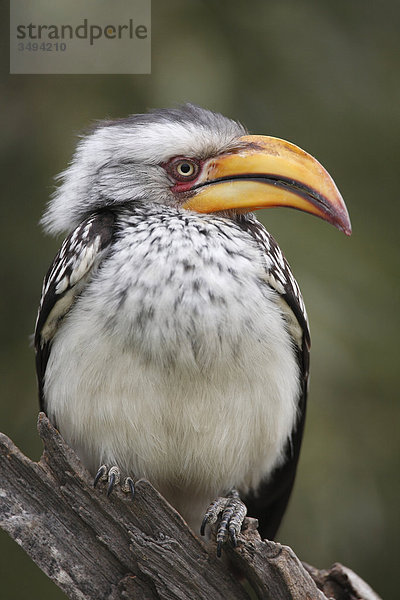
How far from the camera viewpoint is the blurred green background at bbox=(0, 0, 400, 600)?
14.2 ft

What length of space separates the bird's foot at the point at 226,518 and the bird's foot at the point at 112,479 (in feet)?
1.03

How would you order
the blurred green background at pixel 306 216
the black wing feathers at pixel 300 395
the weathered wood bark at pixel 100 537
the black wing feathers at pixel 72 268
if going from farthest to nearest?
the blurred green background at pixel 306 216
the black wing feathers at pixel 300 395
the black wing feathers at pixel 72 268
the weathered wood bark at pixel 100 537

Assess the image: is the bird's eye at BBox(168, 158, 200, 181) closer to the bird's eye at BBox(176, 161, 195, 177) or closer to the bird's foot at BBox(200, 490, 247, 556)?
the bird's eye at BBox(176, 161, 195, 177)

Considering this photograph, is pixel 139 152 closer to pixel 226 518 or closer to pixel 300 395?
pixel 300 395

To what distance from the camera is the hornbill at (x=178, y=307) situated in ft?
9.50

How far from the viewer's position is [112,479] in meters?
2.92

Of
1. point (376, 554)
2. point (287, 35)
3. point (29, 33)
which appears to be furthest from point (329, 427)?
point (29, 33)

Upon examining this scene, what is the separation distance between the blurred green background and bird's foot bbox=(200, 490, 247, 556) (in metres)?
1.24

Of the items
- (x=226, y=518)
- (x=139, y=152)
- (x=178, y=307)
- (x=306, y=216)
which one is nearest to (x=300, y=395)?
(x=226, y=518)

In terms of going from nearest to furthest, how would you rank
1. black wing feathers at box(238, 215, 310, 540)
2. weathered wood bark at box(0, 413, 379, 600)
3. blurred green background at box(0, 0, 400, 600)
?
weathered wood bark at box(0, 413, 379, 600), black wing feathers at box(238, 215, 310, 540), blurred green background at box(0, 0, 400, 600)

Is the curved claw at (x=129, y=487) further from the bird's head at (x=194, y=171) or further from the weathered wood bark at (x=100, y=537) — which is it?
the bird's head at (x=194, y=171)

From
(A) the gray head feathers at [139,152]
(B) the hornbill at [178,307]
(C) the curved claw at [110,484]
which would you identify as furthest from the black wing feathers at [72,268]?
(C) the curved claw at [110,484]

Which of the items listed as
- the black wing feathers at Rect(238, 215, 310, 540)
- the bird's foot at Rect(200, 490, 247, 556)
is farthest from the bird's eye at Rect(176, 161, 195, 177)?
the bird's foot at Rect(200, 490, 247, 556)

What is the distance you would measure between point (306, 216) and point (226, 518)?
2078mm
